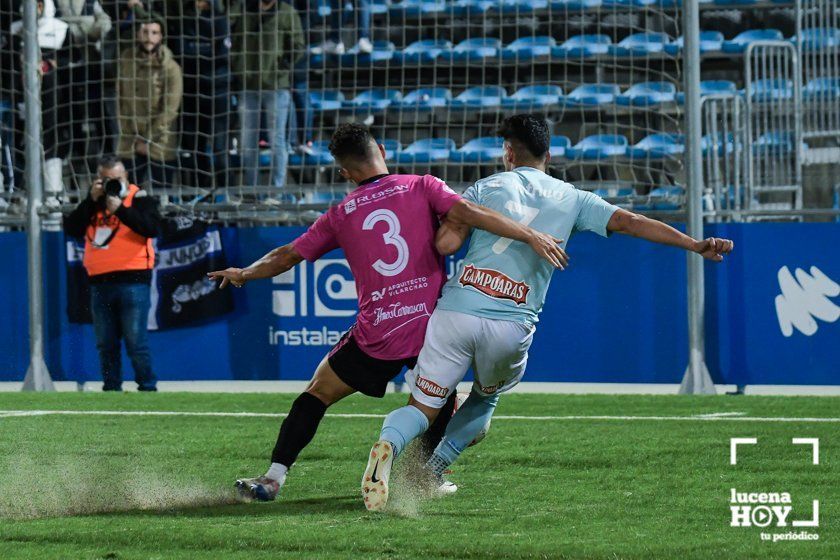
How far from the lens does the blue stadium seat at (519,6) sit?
13.4m

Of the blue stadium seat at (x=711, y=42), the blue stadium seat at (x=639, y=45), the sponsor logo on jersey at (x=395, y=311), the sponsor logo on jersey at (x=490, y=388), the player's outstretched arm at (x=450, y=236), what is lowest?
the sponsor logo on jersey at (x=490, y=388)

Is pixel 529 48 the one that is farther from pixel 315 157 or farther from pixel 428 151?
pixel 315 157

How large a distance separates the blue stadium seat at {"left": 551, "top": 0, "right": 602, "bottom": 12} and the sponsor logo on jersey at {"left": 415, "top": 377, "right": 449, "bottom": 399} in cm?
795

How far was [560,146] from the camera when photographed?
45.5 ft

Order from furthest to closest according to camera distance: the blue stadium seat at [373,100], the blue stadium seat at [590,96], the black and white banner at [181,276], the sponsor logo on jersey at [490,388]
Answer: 1. the blue stadium seat at [373,100]
2. the blue stadium seat at [590,96]
3. the black and white banner at [181,276]
4. the sponsor logo on jersey at [490,388]

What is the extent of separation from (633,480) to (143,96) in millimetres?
8446

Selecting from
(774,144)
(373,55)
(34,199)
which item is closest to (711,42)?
(774,144)

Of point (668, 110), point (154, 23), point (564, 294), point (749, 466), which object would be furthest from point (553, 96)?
point (749, 466)

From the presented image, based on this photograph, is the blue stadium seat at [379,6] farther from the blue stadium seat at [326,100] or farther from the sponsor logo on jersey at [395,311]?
the sponsor logo on jersey at [395,311]

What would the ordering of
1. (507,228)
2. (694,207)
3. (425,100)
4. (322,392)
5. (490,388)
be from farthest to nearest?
(425,100)
(694,207)
(322,392)
(490,388)
(507,228)

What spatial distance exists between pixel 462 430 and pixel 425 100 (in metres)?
8.18

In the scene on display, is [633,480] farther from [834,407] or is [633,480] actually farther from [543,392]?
[543,392]

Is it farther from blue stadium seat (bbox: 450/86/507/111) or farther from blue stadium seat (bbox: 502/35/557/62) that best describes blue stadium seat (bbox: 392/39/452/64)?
blue stadium seat (bbox: 502/35/557/62)

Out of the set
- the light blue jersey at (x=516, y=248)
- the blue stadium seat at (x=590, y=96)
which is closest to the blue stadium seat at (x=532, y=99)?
the blue stadium seat at (x=590, y=96)
